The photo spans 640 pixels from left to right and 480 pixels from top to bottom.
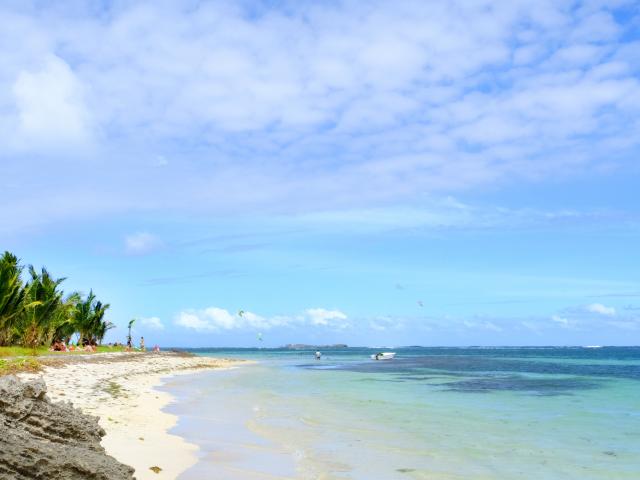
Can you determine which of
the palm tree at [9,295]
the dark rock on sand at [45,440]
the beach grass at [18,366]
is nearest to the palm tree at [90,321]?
the palm tree at [9,295]

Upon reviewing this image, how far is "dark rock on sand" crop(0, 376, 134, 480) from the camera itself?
22.3ft

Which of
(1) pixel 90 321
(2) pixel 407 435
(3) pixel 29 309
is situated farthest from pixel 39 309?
(2) pixel 407 435

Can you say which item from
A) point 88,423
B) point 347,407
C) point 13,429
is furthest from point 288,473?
point 347,407

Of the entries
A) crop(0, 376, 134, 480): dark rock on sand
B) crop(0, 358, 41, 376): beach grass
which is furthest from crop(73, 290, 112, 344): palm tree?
crop(0, 376, 134, 480): dark rock on sand

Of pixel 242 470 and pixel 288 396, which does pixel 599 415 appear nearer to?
pixel 288 396

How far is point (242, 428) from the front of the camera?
1644cm

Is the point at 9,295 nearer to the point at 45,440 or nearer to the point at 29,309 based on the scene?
the point at 29,309

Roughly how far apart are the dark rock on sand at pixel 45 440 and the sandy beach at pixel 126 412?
1.66 m

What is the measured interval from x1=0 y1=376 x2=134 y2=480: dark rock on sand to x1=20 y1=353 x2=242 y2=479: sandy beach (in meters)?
1.66

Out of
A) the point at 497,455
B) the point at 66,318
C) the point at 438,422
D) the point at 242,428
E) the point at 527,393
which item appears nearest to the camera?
the point at 497,455

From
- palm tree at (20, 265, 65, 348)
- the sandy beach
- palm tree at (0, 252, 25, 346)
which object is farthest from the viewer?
palm tree at (20, 265, 65, 348)

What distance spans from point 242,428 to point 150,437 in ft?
11.4

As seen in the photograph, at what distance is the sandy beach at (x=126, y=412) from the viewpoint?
11.0 meters

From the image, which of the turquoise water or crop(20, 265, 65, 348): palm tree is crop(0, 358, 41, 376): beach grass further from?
crop(20, 265, 65, 348): palm tree
